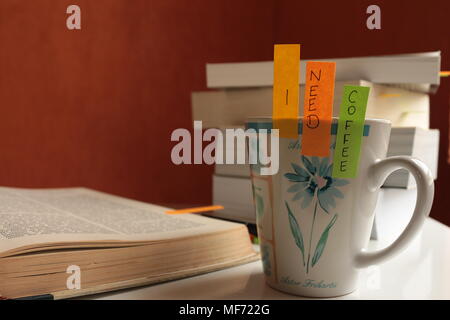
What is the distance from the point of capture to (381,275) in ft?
1.34

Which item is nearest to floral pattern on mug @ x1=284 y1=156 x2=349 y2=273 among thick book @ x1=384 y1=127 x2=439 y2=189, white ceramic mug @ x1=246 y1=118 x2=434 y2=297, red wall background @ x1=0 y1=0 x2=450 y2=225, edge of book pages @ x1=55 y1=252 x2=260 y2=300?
white ceramic mug @ x1=246 y1=118 x2=434 y2=297

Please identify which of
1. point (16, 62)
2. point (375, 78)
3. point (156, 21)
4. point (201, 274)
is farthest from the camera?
point (156, 21)

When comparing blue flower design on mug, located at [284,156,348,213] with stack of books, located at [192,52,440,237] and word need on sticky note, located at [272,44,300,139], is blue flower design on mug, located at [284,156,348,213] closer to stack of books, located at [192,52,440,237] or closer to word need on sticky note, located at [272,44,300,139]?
word need on sticky note, located at [272,44,300,139]

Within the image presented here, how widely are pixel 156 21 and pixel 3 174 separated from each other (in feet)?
1.27

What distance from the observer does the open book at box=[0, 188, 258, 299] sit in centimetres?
32

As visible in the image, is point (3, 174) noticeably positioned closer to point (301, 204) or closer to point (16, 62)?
point (16, 62)

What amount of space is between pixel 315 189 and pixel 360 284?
0.35 feet

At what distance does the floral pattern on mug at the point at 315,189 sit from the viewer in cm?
32

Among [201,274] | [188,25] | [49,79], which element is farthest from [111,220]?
[188,25]

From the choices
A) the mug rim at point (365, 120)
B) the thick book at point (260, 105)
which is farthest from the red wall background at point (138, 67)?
the mug rim at point (365, 120)

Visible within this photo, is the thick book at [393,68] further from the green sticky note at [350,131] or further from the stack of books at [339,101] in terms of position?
the green sticky note at [350,131]

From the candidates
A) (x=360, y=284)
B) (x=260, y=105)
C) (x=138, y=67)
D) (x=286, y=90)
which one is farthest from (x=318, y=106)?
(x=138, y=67)

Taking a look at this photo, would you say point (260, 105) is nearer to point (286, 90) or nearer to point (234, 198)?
point (234, 198)

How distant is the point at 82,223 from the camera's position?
16.2 inches
